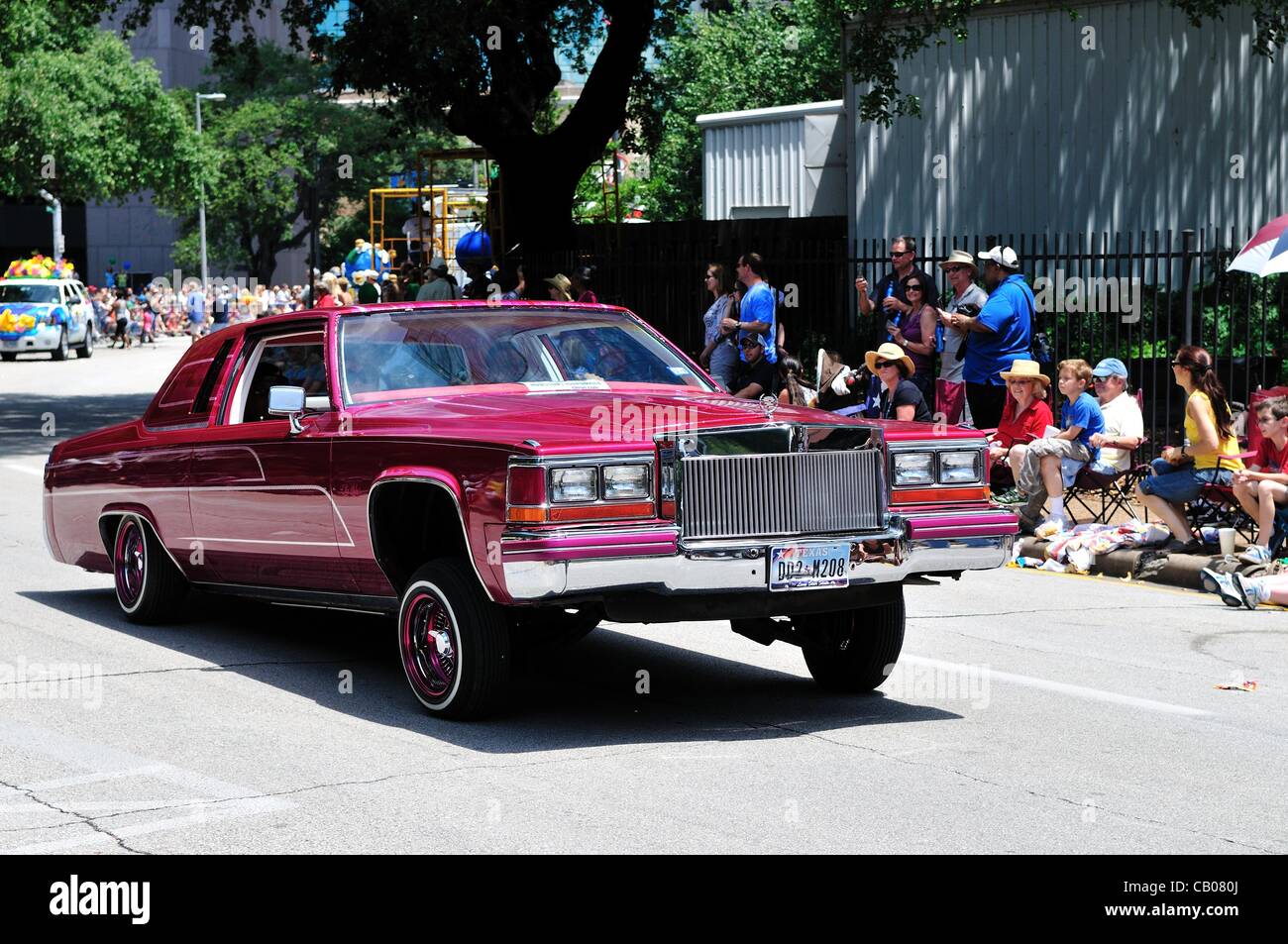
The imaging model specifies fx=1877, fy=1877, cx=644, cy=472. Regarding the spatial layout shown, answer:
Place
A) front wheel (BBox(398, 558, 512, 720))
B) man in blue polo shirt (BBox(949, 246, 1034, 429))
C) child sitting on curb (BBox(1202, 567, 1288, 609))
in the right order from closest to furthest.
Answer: front wheel (BBox(398, 558, 512, 720))
child sitting on curb (BBox(1202, 567, 1288, 609))
man in blue polo shirt (BBox(949, 246, 1034, 429))

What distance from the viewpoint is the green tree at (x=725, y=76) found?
51375 millimetres

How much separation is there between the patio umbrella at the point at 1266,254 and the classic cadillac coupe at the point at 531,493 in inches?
265

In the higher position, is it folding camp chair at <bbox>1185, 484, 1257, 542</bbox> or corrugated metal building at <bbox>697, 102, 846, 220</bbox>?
corrugated metal building at <bbox>697, 102, 846, 220</bbox>

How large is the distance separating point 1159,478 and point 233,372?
6152mm

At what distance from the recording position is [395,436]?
7.55m

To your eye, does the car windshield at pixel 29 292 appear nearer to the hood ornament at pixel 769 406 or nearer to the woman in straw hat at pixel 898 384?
the woman in straw hat at pixel 898 384

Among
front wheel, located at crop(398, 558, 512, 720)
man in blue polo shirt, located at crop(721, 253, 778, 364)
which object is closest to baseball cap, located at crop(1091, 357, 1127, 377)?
man in blue polo shirt, located at crop(721, 253, 778, 364)

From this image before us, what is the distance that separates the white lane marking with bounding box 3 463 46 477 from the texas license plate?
514 inches

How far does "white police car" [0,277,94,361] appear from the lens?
42688 mm

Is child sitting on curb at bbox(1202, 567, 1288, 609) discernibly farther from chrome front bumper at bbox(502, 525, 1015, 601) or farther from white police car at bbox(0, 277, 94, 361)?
white police car at bbox(0, 277, 94, 361)

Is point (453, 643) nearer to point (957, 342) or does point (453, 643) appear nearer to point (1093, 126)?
point (957, 342)

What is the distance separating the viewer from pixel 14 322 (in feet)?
140

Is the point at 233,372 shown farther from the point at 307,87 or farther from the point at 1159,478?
the point at 307,87

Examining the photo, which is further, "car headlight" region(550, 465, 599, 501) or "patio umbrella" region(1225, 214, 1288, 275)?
"patio umbrella" region(1225, 214, 1288, 275)
